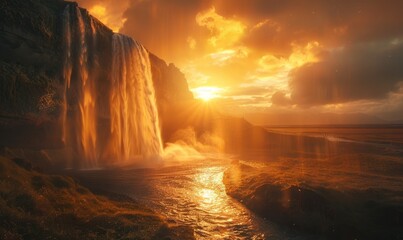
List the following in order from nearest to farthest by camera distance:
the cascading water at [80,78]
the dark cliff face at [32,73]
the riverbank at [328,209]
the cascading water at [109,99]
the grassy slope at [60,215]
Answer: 1. the grassy slope at [60,215]
2. the riverbank at [328,209]
3. the dark cliff face at [32,73]
4. the cascading water at [80,78]
5. the cascading water at [109,99]

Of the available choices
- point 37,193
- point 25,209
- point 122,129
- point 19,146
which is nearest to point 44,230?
point 25,209

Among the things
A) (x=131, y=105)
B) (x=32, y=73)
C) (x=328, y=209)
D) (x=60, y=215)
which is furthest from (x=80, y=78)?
(x=328, y=209)

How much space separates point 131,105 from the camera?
123 feet

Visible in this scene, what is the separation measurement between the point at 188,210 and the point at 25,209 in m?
7.23

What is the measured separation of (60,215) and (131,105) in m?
27.9

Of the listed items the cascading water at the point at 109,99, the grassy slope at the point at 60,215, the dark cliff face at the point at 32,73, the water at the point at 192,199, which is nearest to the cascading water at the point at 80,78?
→ the cascading water at the point at 109,99

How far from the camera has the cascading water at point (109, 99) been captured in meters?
28.0

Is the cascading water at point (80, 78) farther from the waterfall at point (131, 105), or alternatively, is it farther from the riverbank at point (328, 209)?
the riverbank at point (328, 209)

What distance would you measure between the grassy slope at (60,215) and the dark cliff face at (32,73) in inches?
443

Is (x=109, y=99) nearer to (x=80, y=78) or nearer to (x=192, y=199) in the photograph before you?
(x=80, y=78)

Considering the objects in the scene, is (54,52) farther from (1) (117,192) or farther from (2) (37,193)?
(2) (37,193)

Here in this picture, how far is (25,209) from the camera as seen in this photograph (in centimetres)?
988

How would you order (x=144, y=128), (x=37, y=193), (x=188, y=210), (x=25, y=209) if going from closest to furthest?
(x=25, y=209)
(x=37, y=193)
(x=188, y=210)
(x=144, y=128)

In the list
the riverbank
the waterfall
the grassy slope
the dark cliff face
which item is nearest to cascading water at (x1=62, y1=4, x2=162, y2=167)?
the waterfall
